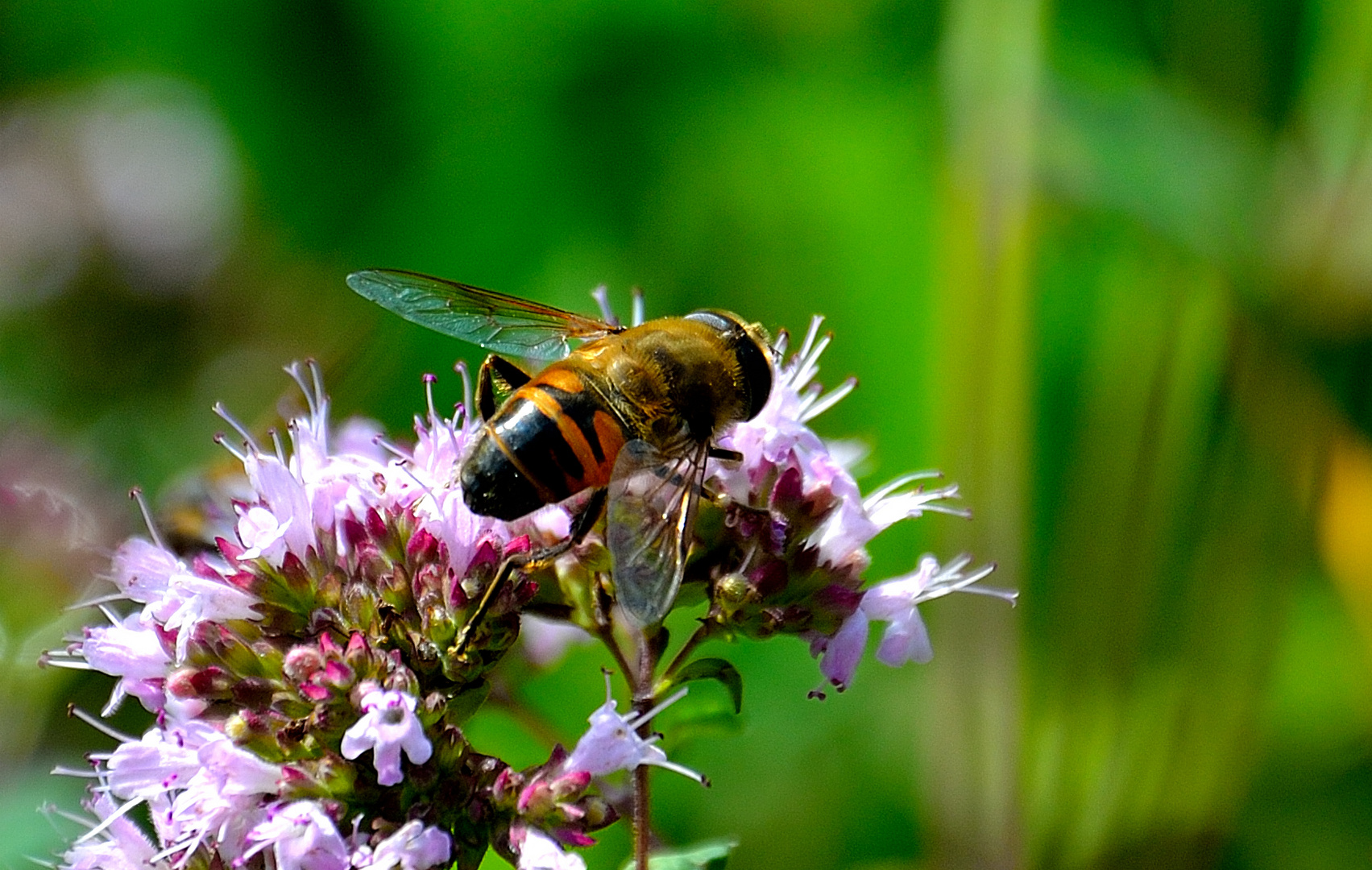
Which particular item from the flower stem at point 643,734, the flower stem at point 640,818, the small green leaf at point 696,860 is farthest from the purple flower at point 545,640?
the flower stem at point 640,818

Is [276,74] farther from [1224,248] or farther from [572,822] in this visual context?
[572,822]

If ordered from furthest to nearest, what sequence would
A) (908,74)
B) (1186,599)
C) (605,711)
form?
(908,74) → (1186,599) → (605,711)

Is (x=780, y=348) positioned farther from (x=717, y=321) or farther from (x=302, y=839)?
(x=302, y=839)

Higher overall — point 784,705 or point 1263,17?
point 1263,17

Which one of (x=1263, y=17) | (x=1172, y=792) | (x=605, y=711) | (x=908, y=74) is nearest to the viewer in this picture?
(x=605, y=711)

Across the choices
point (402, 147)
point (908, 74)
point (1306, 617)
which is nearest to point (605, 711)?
point (1306, 617)

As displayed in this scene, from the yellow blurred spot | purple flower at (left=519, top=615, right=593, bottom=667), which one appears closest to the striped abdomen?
purple flower at (left=519, top=615, right=593, bottom=667)

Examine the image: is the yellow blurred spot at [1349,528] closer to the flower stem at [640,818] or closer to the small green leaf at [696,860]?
the small green leaf at [696,860]
